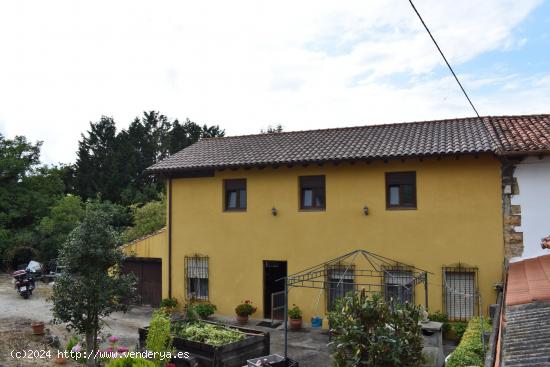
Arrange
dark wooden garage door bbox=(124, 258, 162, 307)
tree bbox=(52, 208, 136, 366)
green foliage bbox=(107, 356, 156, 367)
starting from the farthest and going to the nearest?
dark wooden garage door bbox=(124, 258, 162, 307)
tree bbox=(52, 208, 136, 366)
green foliage bbox=(107, 356, 156, 367)

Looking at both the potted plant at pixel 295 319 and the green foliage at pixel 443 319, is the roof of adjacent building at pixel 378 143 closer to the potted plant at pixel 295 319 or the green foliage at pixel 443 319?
the green foliage at pixel 443 319

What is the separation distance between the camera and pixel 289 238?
1502 centimetres

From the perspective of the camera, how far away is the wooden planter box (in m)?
9.68

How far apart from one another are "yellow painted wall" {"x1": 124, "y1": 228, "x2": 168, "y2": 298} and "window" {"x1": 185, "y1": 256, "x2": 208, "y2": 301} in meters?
0.95

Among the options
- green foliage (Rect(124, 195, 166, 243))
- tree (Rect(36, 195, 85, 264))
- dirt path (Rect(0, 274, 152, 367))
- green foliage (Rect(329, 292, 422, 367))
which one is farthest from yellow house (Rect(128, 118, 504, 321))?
tree (Rect(36, 195, 85, 264))

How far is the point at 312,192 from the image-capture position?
49.2 ft

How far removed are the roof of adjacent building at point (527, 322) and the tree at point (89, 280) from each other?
289 inches

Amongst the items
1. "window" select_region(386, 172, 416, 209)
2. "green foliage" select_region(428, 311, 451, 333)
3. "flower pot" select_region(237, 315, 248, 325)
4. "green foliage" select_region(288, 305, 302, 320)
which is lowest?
"flower pot" select_region(237, 315, 248, 325)

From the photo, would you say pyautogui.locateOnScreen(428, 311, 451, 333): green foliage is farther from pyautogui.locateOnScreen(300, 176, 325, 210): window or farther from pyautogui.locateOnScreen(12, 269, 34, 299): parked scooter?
pyautogui.locateOnScreen(12, 269, 34, 299): parked scooter

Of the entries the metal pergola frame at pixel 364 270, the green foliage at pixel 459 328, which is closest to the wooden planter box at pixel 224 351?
the metal pergola frame at pixel 364 270

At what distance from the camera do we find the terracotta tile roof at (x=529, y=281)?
661cm

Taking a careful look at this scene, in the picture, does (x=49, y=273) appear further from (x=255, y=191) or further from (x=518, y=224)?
(x=518, y=224)

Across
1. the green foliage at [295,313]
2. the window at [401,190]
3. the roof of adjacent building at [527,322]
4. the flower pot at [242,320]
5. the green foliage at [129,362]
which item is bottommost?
the flower pot at [242,320]

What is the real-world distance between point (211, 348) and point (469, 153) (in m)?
8.10
